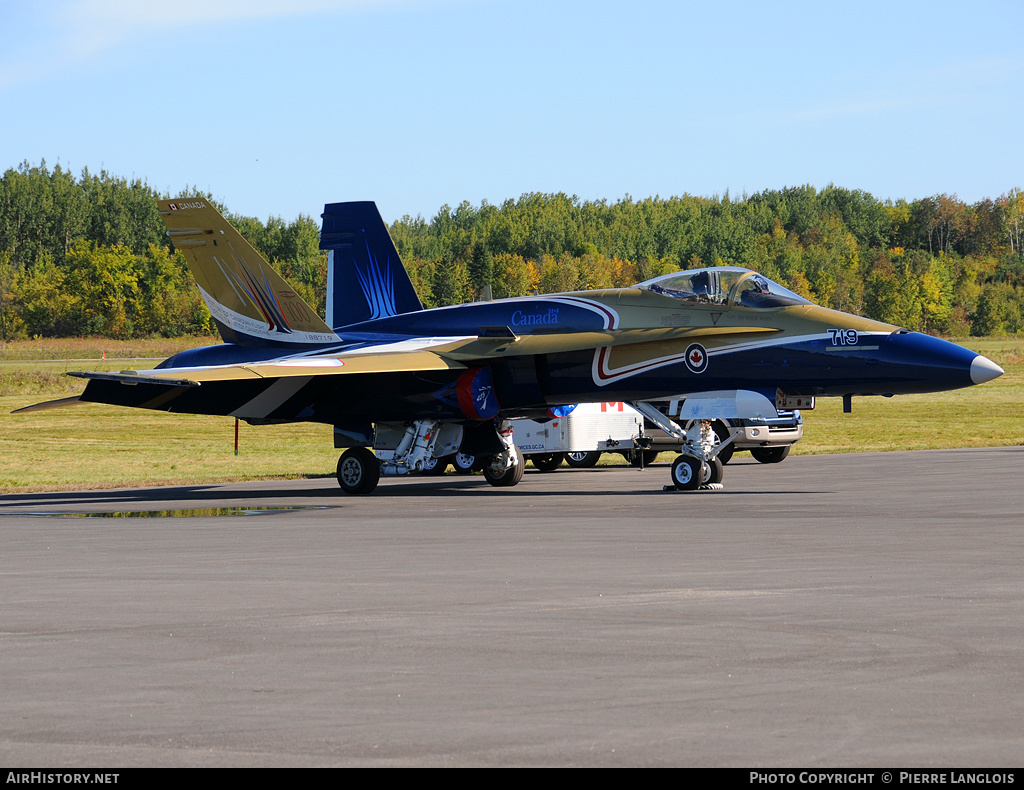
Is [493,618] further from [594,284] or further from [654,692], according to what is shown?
[594,284]

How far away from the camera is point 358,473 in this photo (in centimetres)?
2188

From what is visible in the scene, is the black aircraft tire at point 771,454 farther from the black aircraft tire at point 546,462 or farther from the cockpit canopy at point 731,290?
the cockpit canopy at point 731,290

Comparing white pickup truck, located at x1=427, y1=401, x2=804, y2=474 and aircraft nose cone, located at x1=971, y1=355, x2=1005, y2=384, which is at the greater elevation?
aircraft nose cone, located at x1=971, y1=355, x2=1005, y2=384

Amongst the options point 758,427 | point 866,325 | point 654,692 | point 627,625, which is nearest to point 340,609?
point 627,625

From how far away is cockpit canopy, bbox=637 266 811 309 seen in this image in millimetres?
19719

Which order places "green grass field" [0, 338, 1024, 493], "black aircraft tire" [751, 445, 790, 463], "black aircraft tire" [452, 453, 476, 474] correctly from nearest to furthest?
"black aircraft tire" [452, 453, 476, 474] → "black aircraft tire" [751, 445, 790, 463] → "green grass field" [0, 338, 1024, 493]

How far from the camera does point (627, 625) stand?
8102mm

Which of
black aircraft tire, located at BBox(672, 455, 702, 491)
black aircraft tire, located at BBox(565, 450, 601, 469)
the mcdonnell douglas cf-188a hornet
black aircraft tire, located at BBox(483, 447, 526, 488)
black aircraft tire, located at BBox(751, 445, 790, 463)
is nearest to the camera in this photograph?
the mcdonnell douglas cf-188a hornet

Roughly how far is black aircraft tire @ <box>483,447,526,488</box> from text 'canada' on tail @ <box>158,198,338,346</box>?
406cm

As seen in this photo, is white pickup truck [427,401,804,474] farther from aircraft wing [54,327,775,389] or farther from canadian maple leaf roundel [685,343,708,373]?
canadian maple leaf roundel [685,343,708,373]

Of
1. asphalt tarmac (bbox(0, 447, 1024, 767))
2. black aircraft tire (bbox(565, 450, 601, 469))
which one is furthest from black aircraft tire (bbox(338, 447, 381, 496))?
black aircraft tire (bbox(565, 450, 601, 469))

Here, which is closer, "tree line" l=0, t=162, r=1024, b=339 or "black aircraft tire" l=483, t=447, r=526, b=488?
"black aircraft tire" l=483, t=447, r=526, b=488

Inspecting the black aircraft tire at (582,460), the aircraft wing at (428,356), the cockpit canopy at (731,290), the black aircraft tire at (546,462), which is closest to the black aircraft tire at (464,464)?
the black aircraft tire at (546,462)

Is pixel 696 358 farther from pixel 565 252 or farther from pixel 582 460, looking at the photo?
pixel 565 252
